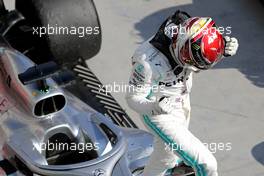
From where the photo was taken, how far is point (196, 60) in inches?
181

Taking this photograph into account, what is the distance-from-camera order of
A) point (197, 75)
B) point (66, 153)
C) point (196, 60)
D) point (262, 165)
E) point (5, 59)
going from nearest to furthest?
1. point (196, 60)
2. point (66, 153)
3. point (5, 59)
4. point (262, 165)
5. point (197, 75)

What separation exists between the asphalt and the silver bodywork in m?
1.18

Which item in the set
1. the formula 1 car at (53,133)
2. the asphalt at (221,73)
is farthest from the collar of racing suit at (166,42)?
the asphalt at (221,73)

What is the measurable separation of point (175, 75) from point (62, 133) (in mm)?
822

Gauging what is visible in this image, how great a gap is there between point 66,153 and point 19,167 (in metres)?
0.31

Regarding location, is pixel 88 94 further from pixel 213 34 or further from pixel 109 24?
pixel 213 34

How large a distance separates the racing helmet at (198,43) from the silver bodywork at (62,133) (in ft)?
2.37

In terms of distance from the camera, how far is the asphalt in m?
6.26

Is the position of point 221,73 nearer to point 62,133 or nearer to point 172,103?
point 172,103

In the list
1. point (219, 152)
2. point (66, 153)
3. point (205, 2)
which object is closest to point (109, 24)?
point (205, 2)

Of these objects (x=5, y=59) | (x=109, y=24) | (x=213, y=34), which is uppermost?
(x=213, y=34)

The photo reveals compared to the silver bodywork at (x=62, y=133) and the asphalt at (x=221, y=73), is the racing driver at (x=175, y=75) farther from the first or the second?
the asphalt at (x=221, y=73)

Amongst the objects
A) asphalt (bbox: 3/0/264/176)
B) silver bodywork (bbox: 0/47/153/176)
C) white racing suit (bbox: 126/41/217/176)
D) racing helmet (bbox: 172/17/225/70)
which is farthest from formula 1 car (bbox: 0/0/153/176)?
asphalt (bbox: 3/0/264/176)

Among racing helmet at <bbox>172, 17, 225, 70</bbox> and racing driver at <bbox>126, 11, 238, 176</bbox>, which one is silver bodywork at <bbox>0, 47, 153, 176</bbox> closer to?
racing driver at <bbox>126, 11, 238, 176</bbox>
